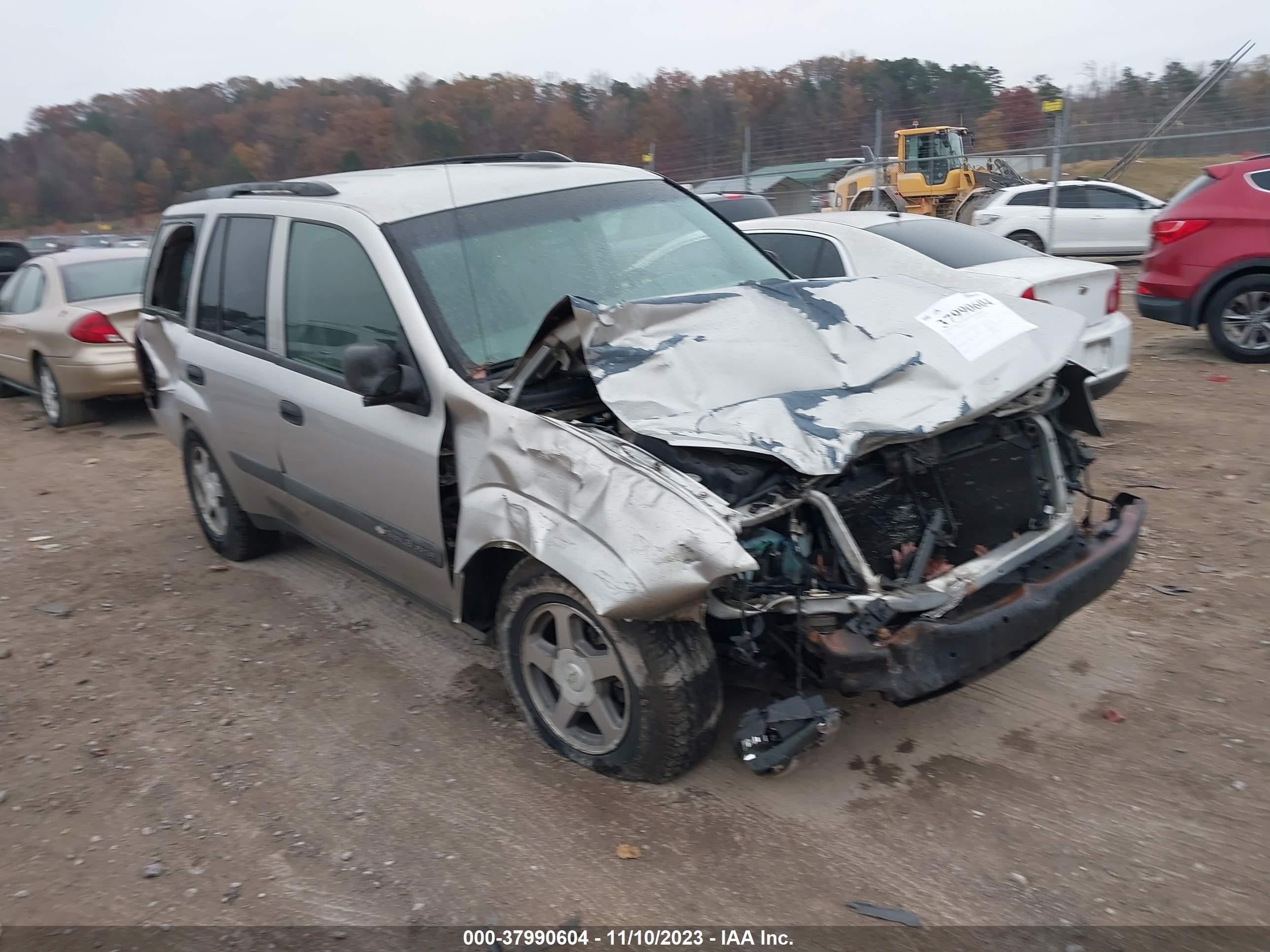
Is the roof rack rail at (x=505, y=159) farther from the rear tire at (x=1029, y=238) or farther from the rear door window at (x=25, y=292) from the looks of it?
the rear tire at (x=1029, y=238)

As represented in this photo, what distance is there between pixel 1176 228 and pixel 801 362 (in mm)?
6954

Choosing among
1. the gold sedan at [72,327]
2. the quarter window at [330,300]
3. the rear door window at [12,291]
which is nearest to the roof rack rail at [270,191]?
the quarter window at [330,300]

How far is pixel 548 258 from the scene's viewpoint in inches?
160

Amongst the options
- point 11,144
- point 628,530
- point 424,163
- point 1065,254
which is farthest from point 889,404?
point 11,144

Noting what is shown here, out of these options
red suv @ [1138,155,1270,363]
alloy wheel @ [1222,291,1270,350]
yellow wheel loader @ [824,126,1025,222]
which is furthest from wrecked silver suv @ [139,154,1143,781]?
yellow wheel loader @ [824,126,1025,222]

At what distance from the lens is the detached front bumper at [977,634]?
2.90 meters

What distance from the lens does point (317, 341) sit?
168 inches

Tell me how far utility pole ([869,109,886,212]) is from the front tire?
15993mm

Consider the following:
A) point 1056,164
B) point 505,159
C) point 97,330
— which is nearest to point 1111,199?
point 1056,164

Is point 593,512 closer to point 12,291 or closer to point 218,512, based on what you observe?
point 218,512

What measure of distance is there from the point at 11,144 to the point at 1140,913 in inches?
2119

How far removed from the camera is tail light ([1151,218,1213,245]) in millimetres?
8648

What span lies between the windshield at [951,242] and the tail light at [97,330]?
6.81 m

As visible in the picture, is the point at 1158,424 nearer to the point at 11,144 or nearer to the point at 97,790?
the point at 97,790
